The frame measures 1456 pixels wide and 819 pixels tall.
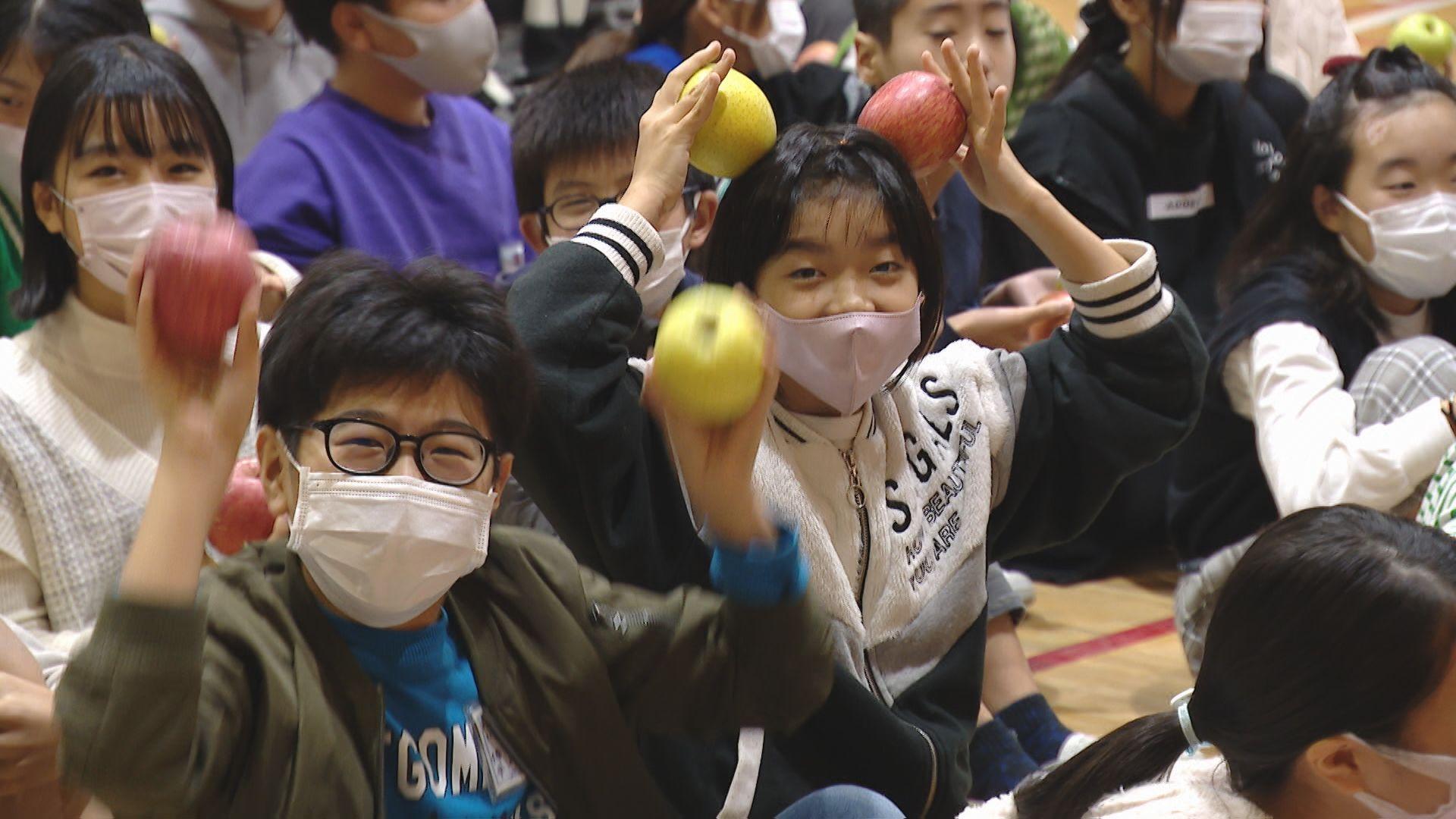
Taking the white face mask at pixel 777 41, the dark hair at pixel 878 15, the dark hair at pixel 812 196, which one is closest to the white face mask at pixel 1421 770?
the dark hair at pixel 812 196

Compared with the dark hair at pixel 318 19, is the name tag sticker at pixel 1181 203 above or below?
below

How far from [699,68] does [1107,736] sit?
823 millimetres

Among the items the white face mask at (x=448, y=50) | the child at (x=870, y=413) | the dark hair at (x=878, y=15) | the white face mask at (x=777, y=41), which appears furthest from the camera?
the white face mask at (x=777, y=41)

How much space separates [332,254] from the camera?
5.16ft

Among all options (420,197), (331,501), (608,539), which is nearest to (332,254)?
(331,501)

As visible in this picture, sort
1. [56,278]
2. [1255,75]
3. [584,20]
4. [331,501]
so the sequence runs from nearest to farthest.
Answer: [331,501], [56,278], [1255,75], [584,20]

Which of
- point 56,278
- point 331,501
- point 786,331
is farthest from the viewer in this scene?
point 56,278

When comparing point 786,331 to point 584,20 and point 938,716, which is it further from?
point 584,20

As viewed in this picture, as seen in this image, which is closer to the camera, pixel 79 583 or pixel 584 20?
pixel 79 583

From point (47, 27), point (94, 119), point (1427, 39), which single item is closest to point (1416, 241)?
point (1427, 39)

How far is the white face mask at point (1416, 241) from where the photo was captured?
2740 mm

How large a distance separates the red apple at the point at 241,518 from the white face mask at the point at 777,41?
1952mm

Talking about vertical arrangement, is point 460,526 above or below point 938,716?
above

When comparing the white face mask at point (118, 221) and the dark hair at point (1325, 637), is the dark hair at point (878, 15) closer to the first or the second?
the white face mask at point (118, 221)
